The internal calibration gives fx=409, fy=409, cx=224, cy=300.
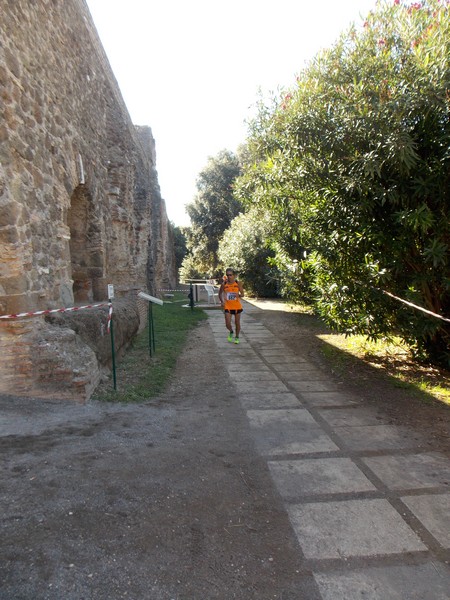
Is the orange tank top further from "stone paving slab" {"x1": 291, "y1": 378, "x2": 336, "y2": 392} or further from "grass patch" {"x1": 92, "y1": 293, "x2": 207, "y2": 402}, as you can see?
"stone paving slab" {"x1": 291, "y1": 378, "x2": 336, "y2": 392}

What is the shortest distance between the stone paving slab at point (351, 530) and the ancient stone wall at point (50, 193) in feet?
8.36

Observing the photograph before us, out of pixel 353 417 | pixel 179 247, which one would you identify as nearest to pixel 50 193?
pixel 353 417

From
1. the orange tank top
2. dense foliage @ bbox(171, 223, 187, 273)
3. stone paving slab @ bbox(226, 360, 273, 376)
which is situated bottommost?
stone paving slab @ bbox(226, 360, 273, 376)

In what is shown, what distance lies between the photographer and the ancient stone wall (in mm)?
3717

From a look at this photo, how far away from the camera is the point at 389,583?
1.92 meters

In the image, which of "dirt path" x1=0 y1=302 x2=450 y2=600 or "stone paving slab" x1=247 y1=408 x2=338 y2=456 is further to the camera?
"stone paving slab" x1=247 y1=408 x2=338 y2=456

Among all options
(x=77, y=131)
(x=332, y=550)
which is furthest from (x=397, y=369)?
(x=77, y=131)

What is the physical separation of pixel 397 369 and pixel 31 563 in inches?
209

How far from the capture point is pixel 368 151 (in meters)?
4.61

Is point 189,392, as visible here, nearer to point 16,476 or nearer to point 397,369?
point 16,476

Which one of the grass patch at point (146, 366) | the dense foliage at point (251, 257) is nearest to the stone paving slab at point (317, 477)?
the grass patch at point (146, 366)

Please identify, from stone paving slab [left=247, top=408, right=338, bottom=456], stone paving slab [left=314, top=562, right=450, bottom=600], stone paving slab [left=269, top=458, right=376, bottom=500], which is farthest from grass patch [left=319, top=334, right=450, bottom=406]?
stone paving slab [left=314, top=562, right=450, bottom=600]

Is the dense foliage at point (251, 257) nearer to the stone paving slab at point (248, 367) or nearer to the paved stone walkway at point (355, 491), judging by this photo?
the stone paving slab at point (248, 367)

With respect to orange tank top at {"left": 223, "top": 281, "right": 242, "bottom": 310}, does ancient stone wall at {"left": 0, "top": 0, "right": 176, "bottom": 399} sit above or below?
above
